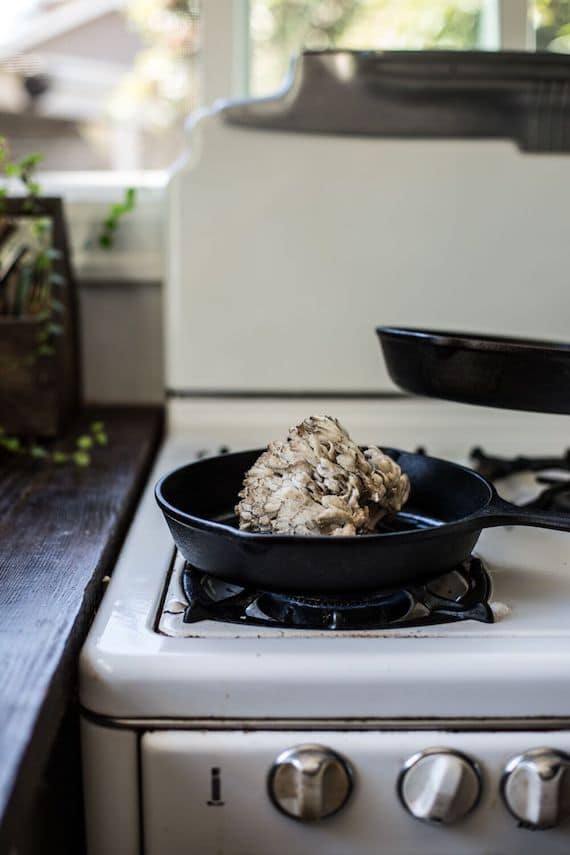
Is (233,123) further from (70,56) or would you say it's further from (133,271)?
(70,56)

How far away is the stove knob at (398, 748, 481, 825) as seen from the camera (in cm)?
52

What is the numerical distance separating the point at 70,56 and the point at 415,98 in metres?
0.60

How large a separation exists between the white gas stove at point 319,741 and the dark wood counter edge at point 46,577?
0.13 ft

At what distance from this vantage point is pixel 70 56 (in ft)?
4.43

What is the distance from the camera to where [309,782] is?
20.3 inches

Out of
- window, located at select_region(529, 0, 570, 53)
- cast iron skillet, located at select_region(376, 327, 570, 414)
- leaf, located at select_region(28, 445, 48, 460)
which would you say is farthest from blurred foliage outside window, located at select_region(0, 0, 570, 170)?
cast iron skillet, located at select_region(376, 327, 570, 414)

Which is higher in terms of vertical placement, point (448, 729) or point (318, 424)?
point (318, 424)

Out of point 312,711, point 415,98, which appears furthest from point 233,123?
point 312,711

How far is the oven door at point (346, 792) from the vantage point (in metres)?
0.52

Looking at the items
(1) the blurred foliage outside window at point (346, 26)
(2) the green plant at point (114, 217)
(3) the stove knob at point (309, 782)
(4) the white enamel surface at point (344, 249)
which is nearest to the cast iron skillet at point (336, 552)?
(3) the stove knob at point (309, 782)

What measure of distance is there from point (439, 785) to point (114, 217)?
37.5 inches

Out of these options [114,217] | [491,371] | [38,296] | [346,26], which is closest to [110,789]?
[491,371]

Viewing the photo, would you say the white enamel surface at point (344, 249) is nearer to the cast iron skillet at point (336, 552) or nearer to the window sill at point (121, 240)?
the window sill at point (121, 240)

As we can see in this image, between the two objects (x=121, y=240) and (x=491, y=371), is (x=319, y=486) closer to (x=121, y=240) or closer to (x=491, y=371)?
(x=491, y=371)
